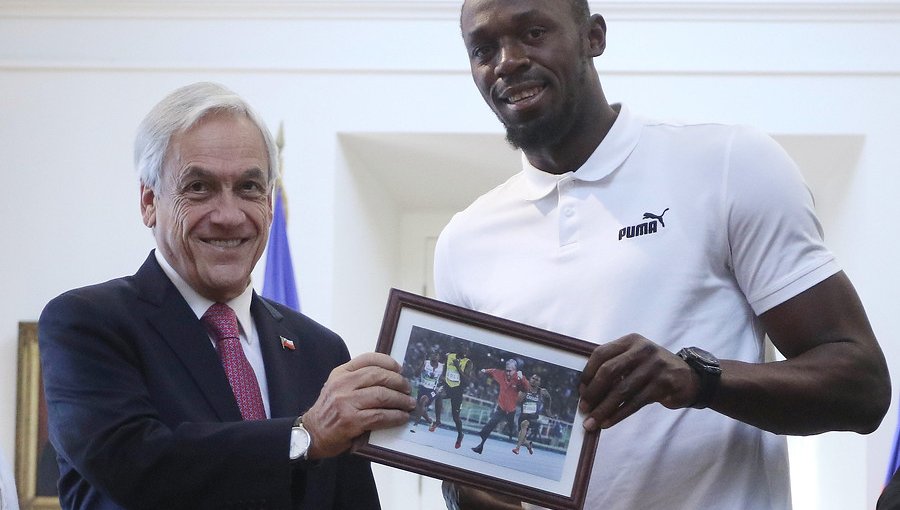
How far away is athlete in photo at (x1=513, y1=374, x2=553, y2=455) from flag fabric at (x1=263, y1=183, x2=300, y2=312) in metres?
5.27

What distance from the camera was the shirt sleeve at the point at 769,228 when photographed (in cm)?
226

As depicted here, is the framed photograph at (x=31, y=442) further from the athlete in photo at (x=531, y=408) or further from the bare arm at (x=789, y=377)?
the bare arm at (x=789, y=377)

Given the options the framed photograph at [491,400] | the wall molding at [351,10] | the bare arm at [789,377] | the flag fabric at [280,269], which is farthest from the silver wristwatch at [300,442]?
the wall molding at [351,10]

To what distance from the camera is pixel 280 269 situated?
7410 millimetres

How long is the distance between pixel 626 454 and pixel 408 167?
659cm

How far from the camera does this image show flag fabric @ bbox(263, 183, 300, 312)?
7363 mm

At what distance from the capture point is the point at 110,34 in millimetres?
7965

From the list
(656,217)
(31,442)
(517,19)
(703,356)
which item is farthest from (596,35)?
(31,442)

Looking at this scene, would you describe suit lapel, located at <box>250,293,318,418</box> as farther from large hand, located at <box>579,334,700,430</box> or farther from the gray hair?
large hand, located at <box>579,334,700,430</box>

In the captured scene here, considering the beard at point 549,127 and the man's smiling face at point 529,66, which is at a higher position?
the man's smiling face at point 529,66

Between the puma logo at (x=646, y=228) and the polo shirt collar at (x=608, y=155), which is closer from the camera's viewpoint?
the puma logo at (x=646, y=228)

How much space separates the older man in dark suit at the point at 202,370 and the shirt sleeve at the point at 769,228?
71 centimetres

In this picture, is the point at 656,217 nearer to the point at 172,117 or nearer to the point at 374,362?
the point at 374,362

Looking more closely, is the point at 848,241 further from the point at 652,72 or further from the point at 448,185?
the point at 448,185
